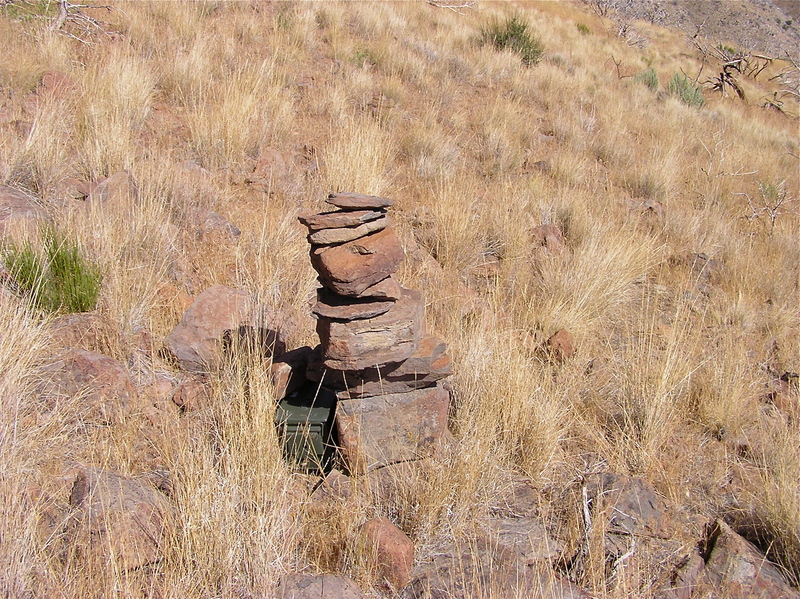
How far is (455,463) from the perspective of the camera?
2936 millimetres

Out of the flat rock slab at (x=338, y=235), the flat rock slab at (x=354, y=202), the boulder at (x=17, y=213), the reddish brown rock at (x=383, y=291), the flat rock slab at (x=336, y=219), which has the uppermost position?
the flat rock slab at (x=354, y=202)

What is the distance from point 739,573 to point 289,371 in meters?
2.35

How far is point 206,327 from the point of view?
3.66 m

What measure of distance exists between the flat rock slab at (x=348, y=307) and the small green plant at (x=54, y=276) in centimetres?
154

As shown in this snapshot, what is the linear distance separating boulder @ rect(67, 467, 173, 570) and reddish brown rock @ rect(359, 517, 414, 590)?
783 millimetres

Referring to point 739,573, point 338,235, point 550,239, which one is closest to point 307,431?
point 338,235

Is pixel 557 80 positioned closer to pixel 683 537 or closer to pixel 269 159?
pixel 269 159

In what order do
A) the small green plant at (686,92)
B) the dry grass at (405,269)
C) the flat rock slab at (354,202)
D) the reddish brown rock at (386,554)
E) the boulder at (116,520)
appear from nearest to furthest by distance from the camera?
1. the boulder at (116,520)
2. the reddish brown rock at (386,554)
3. the dry grass at (405,269)
4. the flat rock slab at (354,202)
5. the small green plant at (686,92)

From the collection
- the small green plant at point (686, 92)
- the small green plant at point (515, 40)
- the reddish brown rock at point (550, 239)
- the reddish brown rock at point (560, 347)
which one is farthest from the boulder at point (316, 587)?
the small green plant at point (686, 92)

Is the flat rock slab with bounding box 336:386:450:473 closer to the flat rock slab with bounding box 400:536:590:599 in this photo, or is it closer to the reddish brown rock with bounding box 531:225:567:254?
the flat rock slab with bounding box 400:536:590:599

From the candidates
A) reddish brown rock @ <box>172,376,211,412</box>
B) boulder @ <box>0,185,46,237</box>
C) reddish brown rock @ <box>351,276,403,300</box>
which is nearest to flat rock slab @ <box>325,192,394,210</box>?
reddish brown rock @ <box>351,276,403,300</box>

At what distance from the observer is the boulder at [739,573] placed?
8.96 ft

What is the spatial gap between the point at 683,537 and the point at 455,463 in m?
1.21

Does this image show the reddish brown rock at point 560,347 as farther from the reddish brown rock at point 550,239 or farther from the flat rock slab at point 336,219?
the flat rock slab at point 336,219
